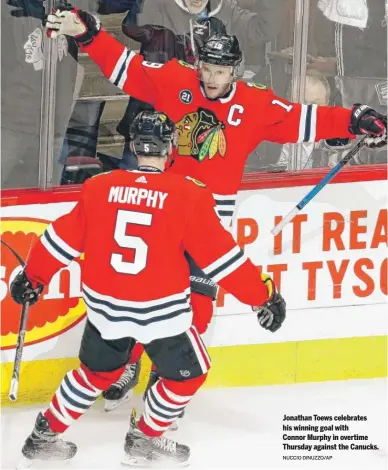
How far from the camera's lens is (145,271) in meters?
3.16

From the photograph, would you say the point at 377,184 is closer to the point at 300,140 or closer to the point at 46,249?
the point at 300,140

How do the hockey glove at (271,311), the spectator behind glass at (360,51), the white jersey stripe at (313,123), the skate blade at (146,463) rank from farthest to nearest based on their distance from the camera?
the spectator behind glass at (360,51)
the white jersey stripe at (313,123)
the skate blade at (146,463)
the hockey glove at (271,311)

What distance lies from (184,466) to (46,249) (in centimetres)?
80

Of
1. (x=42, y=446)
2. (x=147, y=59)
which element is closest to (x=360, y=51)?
(x=147, y=59)

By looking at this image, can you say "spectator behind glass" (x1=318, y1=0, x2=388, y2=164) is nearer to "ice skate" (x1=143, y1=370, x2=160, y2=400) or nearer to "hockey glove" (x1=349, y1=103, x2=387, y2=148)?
"hockey glove" (x1=349, y1=103, x2=387, y2=148)

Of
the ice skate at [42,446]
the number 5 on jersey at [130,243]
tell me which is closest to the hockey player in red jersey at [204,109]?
the number 5 on jersey at [130,243]

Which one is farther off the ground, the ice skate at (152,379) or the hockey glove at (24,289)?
the hockey glove at (24,289)

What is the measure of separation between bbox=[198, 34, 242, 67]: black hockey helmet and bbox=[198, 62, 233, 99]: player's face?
0.02 meters

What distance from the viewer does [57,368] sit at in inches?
152

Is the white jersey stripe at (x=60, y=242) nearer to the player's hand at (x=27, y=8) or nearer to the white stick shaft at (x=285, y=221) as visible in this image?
the player's hand at (x=27, y=8)

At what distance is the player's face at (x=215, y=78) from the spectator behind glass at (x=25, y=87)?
501 millimetres

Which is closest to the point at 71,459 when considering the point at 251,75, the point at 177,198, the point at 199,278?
the point at 199,278

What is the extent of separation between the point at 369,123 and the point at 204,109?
0.52 m

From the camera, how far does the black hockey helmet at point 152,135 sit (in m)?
3.19
